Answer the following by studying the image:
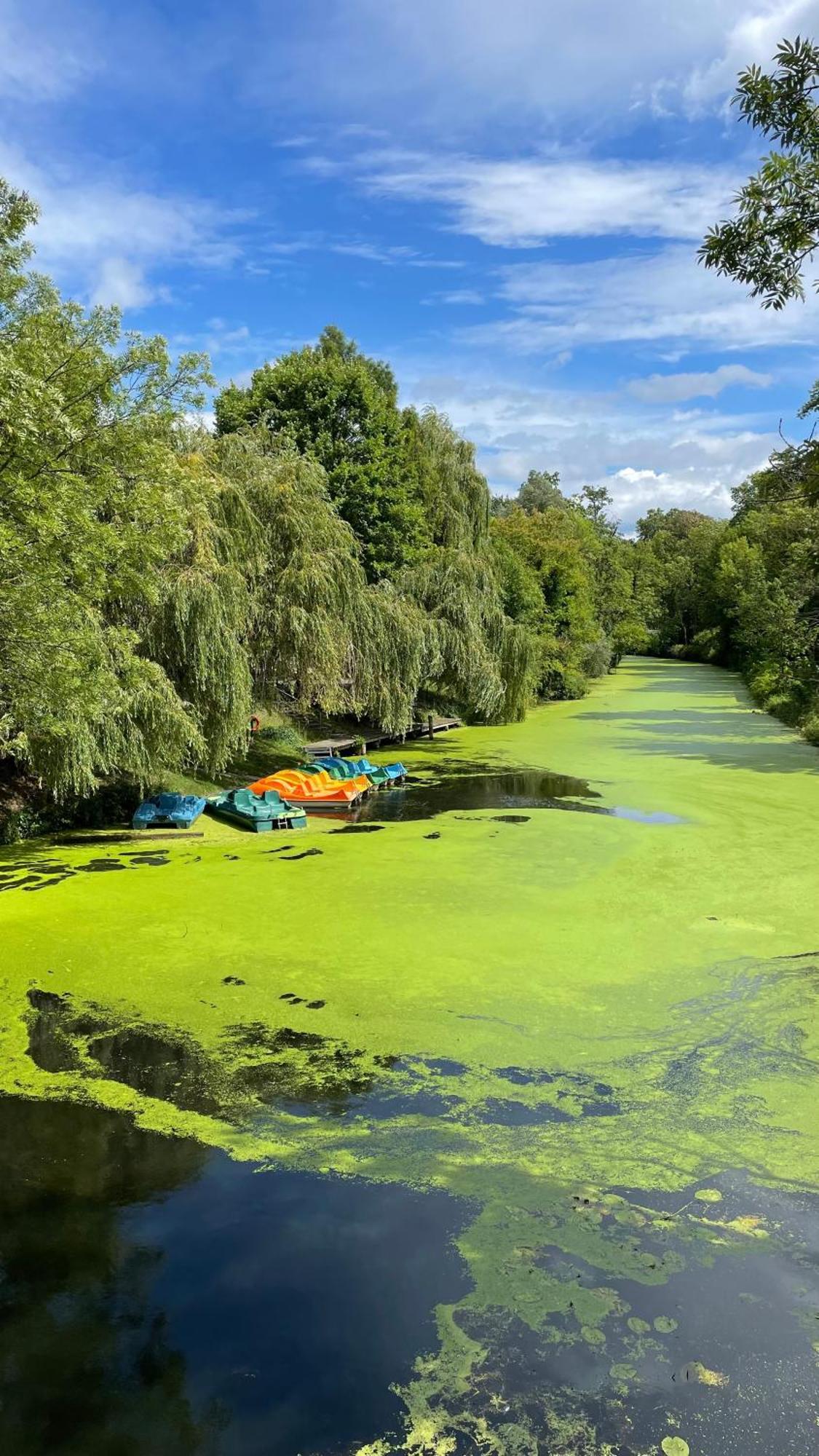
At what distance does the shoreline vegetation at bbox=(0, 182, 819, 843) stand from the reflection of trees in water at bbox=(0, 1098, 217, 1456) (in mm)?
3283

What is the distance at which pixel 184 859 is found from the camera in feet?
29.8

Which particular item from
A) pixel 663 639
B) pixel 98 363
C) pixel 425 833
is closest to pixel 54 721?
pixel 98 363

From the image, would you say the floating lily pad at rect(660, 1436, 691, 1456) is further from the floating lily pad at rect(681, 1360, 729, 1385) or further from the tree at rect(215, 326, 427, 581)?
the tree at rect(215, 326, 427, 581)

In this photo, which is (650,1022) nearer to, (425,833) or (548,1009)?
Answer: (548,1009)

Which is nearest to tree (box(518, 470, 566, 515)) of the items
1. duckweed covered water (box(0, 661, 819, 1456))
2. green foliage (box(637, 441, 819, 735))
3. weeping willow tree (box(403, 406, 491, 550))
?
green foliage (box(637, 441, 819, 735))

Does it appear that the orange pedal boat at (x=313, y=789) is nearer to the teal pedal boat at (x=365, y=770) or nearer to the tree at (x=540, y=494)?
the teal pedal boat at (x=365, y=770)

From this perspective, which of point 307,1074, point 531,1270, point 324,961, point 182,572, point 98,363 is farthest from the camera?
point 182,572

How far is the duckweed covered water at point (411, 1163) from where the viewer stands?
9.14 ft

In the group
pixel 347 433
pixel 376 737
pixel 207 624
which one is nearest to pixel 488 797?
pixel 207 624

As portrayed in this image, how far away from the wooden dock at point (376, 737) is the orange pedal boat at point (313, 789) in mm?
3378

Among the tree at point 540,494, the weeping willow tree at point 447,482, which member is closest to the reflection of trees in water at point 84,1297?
the weeping willow tree at point 447,482

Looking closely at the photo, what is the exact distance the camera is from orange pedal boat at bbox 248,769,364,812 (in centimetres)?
1166

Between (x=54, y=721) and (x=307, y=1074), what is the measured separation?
3689mm

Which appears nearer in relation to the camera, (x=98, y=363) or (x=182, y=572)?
(x=98, y=363)
